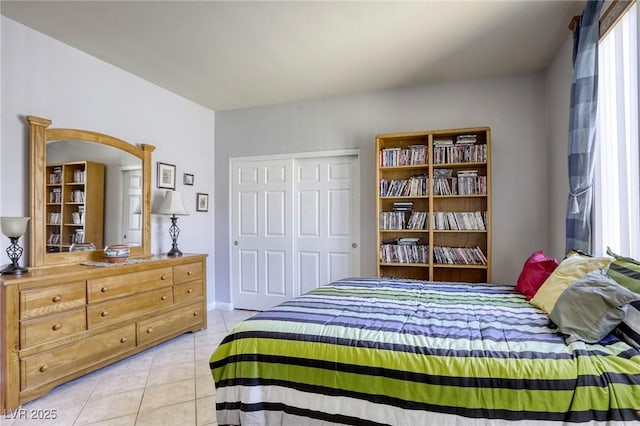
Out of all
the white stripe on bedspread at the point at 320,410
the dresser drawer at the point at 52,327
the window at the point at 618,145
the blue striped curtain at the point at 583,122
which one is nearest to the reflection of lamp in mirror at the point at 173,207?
the dresser drawer at the point at 52,327

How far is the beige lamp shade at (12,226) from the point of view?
2.12 meters

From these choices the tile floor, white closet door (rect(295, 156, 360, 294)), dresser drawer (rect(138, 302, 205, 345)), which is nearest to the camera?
the tile floor

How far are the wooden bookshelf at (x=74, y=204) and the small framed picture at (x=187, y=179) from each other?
102 cm

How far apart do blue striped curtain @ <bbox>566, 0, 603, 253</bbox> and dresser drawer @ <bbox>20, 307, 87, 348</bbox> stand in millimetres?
3542

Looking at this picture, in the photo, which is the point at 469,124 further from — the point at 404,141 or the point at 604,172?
the point at 604,172

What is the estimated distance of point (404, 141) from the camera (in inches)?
142

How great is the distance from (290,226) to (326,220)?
1.56 feet

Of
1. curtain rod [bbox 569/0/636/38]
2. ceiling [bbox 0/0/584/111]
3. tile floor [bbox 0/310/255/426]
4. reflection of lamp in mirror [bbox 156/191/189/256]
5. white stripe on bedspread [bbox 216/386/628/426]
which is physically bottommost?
tile floor [bbox 0/310/255/426]

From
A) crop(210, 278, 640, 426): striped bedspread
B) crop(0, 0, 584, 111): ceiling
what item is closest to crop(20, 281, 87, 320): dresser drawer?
crop(210, 278, 640, 426): striped bedspread

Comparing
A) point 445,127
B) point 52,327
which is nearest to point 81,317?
point 52,327

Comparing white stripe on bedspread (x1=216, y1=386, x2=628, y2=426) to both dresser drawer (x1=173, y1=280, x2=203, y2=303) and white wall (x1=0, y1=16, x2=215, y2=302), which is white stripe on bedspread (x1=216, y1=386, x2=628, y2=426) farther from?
white wall (x1=0, y1=16, x2=215, y2=302)

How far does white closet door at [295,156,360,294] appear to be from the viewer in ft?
12.8

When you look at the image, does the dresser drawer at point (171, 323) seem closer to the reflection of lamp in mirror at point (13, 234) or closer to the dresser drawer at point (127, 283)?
the dresser drawer at point (127, 283)

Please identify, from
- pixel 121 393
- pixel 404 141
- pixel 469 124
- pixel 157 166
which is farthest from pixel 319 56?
pixel 121 393
